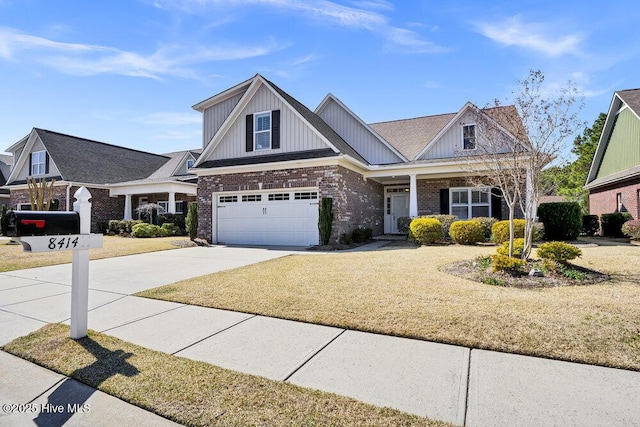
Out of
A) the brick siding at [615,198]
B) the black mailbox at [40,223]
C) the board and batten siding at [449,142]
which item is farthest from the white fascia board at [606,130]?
the black mailbox at [40,223]

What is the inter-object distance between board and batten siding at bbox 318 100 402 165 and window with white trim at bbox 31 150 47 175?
21.1 metres

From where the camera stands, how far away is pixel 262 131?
1548cm

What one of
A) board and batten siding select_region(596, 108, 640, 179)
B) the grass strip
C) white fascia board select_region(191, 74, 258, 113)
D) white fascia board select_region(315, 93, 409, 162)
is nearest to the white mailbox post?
the grass strip

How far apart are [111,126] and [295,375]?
53.4 feet

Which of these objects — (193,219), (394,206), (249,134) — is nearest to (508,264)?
Result: (249,134)

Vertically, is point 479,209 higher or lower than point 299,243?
higher

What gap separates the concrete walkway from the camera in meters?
2.48

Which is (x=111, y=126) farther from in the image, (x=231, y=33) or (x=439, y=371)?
(x=439, y=371)

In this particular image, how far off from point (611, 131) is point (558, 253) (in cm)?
2031

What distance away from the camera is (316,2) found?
345 inches

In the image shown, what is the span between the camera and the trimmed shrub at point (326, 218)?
13125 mm

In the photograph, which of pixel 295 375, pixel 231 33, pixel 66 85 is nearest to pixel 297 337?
pixel 295 375

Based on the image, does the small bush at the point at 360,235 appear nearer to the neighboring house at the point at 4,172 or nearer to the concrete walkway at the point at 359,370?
the concrete walkway at the point at 359,370

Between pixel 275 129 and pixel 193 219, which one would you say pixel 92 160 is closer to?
Result: pixel 193 219
